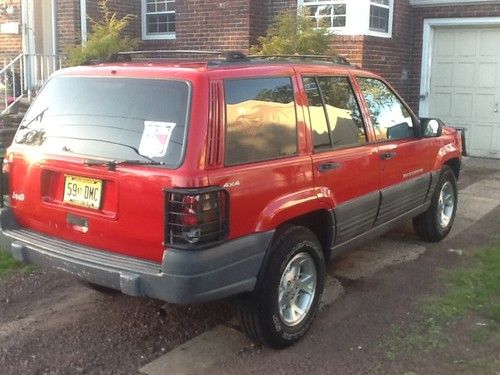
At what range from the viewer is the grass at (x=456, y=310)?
4.18 meters

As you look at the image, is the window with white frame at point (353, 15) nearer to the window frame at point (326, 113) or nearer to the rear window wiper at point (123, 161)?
the window frame at point (326, 113)

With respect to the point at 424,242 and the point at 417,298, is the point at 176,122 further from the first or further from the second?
the point at 424,242

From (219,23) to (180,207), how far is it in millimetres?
9373

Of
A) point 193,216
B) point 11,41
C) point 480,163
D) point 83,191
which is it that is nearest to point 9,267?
point 83,191

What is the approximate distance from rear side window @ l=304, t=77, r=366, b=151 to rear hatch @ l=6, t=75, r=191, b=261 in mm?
1148

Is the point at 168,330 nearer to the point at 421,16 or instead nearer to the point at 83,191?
the point at 83,191

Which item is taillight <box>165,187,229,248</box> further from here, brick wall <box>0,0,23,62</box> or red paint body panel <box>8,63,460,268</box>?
brick wall <box>0,0,23,62</box>

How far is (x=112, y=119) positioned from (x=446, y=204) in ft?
13.4

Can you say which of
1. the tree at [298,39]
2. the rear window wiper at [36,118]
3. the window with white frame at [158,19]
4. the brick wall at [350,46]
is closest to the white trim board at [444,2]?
the brick wall at [350,46]

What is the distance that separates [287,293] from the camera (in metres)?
4.14

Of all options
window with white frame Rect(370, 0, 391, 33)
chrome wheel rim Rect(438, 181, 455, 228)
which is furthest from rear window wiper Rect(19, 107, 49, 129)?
window with white frame Rect(370, 0, 391, 33)

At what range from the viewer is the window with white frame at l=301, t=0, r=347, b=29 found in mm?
10844

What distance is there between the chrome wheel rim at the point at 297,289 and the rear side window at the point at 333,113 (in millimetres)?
789

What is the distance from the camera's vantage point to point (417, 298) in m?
4.96
